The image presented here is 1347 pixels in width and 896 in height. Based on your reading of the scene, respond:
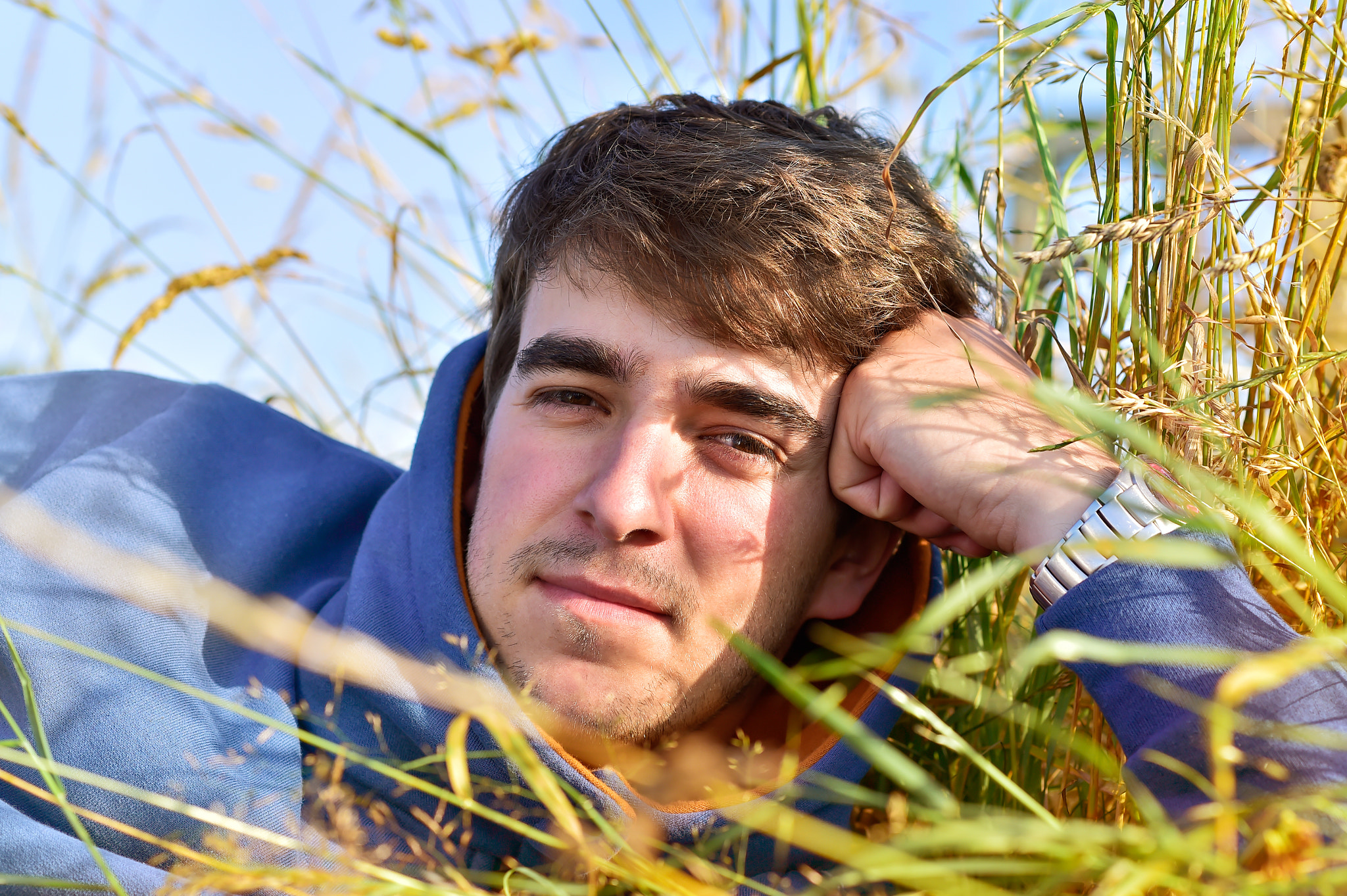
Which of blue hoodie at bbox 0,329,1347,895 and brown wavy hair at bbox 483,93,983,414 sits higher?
brown wavy hair at bbox 483,93,983,414

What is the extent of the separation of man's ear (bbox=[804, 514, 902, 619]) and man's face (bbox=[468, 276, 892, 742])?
0.16m

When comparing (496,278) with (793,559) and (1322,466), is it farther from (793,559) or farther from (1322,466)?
(1322,466)

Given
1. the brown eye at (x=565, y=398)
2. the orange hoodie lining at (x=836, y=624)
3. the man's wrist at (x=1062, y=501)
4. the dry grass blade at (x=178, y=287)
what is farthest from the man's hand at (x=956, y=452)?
the dry grass blade at (x=178, y=287)

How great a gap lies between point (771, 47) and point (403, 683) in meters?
1.92

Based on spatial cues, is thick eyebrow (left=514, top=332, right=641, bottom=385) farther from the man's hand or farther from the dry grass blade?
the dry grass blade

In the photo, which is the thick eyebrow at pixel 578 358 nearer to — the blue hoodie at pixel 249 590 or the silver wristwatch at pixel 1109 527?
the blue hoodie at pixel 249 590

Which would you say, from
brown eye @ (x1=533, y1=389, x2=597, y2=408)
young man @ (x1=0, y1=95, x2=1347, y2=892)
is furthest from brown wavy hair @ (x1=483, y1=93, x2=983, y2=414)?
brown eye @ (x1=533, y1=389, x2=597, y2=408)

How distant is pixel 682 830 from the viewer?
1.75 m

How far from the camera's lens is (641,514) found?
5.54 ft

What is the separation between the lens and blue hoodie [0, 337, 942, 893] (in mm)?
1599

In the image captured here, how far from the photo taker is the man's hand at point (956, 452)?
159cm

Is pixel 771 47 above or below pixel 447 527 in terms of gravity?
above

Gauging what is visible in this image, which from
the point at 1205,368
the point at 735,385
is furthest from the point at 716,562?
the point at 1205,368

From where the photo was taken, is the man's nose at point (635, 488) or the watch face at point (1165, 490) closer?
the watch face at point (1165, 490)
